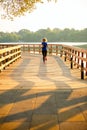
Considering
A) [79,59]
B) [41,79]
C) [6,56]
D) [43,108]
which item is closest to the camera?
[43,108]

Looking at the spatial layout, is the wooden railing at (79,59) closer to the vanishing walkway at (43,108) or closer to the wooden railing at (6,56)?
the vanishing walkway at (43,108)

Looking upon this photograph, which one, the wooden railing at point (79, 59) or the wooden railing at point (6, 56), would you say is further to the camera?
the wooden railing at point (6, 56)

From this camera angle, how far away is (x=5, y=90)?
24.7ft

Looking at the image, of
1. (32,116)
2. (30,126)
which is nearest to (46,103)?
(32,116)

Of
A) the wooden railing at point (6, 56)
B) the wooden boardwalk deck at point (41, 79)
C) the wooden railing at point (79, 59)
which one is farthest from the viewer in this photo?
the wooden railing at point (6, 56)

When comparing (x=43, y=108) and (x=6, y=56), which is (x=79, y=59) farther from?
(x=43, y=108)

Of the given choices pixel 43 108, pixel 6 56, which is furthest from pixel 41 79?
pixel 43 108

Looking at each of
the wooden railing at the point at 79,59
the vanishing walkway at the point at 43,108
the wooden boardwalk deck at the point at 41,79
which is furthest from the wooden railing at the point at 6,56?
the vanishing walkway at the point at 43,108

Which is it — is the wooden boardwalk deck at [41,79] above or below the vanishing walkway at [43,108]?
below

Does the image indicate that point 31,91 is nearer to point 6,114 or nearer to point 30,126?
point 6,114

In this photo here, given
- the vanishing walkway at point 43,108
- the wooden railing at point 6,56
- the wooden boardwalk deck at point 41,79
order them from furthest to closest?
1. the wooden railing at point 6,56
2. the wooden boardwalk deck at point 41,79
3. the vanishing walkway at point 43,108

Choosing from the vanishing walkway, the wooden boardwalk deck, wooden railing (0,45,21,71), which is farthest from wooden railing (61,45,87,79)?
wooden railing (0,45,21,71)

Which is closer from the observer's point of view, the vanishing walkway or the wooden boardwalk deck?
the vanishing walkway

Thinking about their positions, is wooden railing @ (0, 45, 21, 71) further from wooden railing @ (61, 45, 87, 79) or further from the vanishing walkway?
the vanishing walkway
